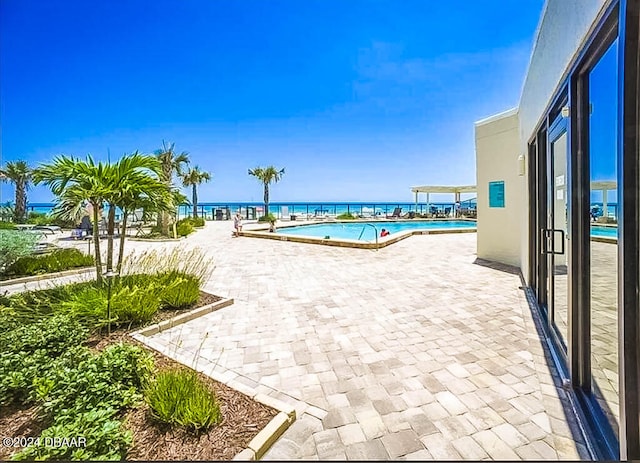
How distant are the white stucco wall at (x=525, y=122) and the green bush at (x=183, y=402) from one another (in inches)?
110

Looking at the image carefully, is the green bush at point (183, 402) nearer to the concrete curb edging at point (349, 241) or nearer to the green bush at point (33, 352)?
the green bush at point (33, 352)

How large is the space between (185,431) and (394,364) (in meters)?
1.61

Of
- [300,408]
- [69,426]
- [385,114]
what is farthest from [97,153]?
[385,114]

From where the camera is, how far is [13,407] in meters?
2.04

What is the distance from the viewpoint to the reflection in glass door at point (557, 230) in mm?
2805

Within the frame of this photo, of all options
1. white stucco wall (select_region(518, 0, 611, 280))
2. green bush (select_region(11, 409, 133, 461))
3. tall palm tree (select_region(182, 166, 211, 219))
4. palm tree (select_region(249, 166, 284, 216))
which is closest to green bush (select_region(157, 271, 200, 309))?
green bush (select_region(11, 409, 133, 461))

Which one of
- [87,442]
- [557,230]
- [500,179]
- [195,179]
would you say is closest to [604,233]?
[557,230]

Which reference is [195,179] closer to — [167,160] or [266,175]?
[266,175]

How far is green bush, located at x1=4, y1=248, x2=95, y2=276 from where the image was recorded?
600 centimetres

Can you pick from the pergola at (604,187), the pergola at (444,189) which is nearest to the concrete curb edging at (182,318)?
the pergola at (604,187)

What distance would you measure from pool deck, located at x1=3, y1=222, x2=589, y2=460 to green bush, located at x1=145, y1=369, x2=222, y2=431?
388mm

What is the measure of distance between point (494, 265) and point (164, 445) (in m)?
6.63

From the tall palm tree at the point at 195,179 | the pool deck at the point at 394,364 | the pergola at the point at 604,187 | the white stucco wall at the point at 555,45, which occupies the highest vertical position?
the tall palm tree at the point at 195,179

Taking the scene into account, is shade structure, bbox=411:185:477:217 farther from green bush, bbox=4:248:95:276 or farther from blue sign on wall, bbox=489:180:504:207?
green bush, bbox=4:248:95:276
